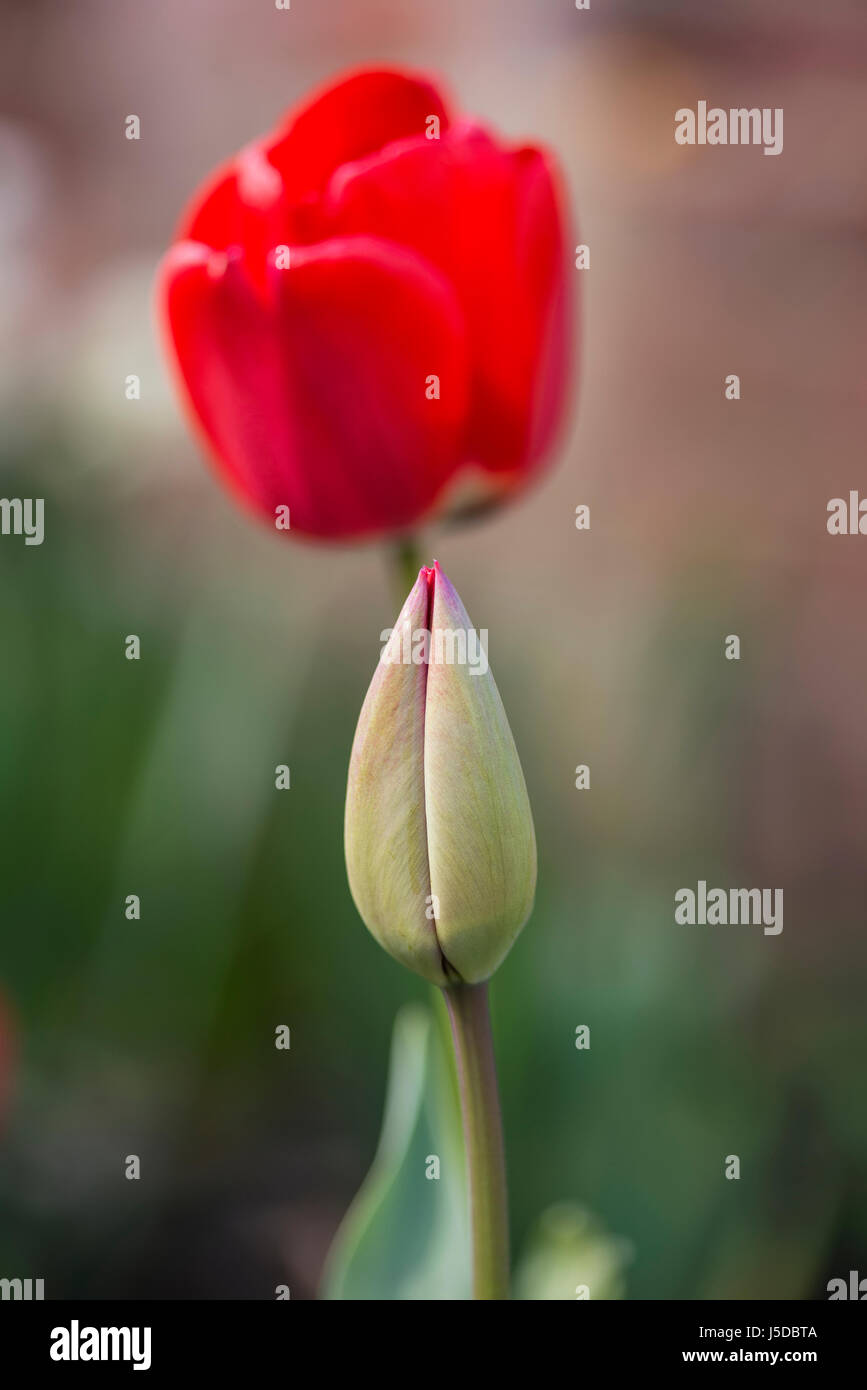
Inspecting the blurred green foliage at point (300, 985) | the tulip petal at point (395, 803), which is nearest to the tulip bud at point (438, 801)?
the tulip petal at point (395, 803)

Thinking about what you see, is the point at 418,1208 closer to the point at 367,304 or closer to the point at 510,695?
the point at 367,304

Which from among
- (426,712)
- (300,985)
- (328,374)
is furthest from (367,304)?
(300,985)

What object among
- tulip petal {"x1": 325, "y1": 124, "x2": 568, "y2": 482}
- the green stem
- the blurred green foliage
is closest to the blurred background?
the blurred green foliage

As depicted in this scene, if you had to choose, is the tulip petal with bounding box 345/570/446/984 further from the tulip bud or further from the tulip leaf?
the tulip leaf

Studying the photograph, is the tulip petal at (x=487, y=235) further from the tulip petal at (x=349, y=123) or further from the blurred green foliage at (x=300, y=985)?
the blurred green foliage at (x=300, y=985)

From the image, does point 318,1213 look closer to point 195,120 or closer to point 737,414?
point 737,414

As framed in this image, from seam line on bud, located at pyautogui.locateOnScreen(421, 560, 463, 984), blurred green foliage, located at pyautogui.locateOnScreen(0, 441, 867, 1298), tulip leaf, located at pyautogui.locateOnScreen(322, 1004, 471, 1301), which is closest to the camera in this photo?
seam line on bud, located at pyautogui.locateOnScreen(421, 560, 463, 984)
